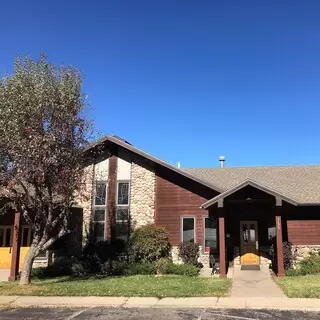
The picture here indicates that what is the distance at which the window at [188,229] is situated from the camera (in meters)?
21.7

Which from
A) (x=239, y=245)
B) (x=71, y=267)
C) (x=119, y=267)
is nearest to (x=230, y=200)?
(x=239, y=245)

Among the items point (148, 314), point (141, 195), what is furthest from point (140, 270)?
point (148, 314)

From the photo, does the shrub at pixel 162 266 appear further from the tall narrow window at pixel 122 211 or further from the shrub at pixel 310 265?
the shrub at pixel 310 265

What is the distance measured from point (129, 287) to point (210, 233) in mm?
7619

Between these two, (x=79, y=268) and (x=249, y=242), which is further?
(x=249, y=242)

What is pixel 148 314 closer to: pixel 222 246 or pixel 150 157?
pixel 222 246

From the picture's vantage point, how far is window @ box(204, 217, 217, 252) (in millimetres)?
21500

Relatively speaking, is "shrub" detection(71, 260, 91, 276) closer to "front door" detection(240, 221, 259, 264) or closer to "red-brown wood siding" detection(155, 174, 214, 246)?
"red-brown wood siding" detection(155, 174, 214, 246)

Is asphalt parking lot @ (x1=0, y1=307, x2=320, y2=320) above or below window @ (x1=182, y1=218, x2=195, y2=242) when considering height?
below

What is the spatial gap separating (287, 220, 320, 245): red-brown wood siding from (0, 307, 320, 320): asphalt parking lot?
11036 mm

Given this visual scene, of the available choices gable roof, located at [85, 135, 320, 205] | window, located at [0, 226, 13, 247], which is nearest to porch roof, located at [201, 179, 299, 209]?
gable roof, located at [85, 135, 320, 205]

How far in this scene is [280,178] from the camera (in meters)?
25.7

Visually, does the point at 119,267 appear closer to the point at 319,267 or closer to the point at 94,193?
the point at 94,193

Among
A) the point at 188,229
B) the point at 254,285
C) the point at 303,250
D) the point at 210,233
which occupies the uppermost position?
the point at 188,229
